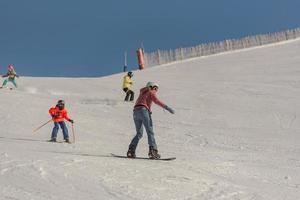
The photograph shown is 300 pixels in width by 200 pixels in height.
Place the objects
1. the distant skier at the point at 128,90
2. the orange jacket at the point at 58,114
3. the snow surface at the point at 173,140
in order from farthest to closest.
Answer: the distant skier at the point at 128,90 → the orange jacket at the point at 58,114 → the snow surface at the point at 173,140

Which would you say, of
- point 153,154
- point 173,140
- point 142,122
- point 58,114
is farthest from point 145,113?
point 58,114

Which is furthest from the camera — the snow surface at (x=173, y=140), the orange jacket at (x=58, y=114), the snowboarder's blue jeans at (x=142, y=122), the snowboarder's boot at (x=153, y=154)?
the orange jacket at (x=58, y=114)

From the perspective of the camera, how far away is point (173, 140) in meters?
12.1

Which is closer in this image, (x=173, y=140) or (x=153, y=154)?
(x=153, y=154)

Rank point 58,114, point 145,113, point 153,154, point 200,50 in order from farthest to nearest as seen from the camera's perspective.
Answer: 1. point 200,50
2. point 58,114
3. point 145,113
4. point 153,154

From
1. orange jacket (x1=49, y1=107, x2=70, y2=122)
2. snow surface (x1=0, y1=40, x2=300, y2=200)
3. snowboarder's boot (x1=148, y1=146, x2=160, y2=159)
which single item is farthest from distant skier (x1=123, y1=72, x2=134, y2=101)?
snowboarder's boot (x1=148, y1=146, x2=160, y2=159)

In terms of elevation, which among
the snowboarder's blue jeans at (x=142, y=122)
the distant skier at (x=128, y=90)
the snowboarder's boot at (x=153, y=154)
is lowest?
the snowboarder's boot at (x=153, y=154)

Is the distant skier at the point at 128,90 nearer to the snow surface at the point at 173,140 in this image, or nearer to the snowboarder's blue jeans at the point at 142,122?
the snow surface at the point at 173,140

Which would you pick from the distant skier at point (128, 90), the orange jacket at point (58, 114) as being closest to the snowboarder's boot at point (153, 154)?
the orange jacket at point (58, 114)

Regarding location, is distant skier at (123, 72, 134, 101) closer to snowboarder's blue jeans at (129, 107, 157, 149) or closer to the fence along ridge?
snowboarder's blue jeans at (129, 107, 157, 149)

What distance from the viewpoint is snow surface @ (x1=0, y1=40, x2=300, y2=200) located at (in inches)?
251

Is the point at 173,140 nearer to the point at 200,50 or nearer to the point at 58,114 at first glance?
the point at 58,114

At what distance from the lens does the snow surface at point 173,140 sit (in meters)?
6.39

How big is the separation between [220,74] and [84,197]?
20176 millimetres
